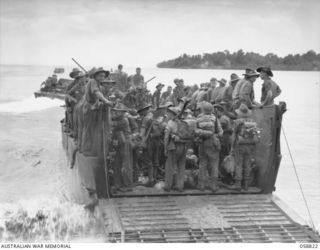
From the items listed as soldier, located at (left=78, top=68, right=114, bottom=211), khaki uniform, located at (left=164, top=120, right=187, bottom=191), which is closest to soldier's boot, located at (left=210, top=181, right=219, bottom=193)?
khaki uniform, located at (left=164, top=120, right=187, bottom=191)

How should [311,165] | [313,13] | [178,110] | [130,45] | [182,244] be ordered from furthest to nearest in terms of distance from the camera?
[311,165] → [130,45] → [313,13] → [178,110] → [182,244]

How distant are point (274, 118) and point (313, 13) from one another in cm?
184

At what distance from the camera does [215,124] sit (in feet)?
25.7

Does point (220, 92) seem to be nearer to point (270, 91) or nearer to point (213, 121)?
point (270, 91)

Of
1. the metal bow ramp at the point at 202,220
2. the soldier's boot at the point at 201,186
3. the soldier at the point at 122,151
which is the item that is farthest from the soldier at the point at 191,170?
the soldier at the point at 122,151

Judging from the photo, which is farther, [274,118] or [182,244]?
[274,118]

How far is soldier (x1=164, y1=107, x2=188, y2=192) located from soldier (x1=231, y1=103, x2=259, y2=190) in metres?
0.79

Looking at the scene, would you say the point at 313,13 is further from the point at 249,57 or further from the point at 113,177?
the point at 249,57

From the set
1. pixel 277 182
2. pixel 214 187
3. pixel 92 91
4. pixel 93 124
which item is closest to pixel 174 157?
pixel 214 187

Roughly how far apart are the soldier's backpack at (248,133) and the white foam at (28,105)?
739 inches

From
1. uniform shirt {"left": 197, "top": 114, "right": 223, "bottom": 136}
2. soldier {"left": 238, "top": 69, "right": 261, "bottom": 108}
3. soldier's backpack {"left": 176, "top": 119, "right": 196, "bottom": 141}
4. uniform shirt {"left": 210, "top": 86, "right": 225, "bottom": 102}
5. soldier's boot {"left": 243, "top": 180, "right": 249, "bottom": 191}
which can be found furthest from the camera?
uniform shirt {"left": 210, "top": 86, "right": 225, "bottom": 102}

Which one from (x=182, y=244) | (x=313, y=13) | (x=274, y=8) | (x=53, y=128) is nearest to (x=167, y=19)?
(x=274, y=8)

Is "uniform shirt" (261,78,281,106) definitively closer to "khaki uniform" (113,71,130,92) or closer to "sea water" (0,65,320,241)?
"sea water" (0,65,320,241)

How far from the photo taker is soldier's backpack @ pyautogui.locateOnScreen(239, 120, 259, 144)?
25.7ft
